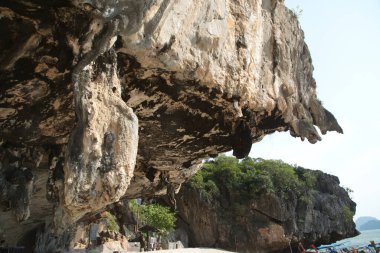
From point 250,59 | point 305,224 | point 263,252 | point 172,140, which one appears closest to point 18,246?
point 172,140

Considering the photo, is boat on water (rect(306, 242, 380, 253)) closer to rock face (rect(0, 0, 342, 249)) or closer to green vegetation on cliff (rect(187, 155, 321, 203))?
green vegetation on cliff (rect(187, 155, 321, 203))

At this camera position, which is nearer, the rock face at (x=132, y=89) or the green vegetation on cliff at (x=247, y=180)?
the rock face at (x=132, y=89)

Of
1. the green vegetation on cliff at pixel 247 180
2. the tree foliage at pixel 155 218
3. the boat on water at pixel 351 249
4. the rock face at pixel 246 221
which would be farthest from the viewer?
Result: the green vegetation on cliff at pixel 247 180

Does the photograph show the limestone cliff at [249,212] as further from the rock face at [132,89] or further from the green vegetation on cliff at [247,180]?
the rock face at [132,89]

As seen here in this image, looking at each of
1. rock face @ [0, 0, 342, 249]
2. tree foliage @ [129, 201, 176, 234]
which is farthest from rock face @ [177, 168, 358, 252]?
rock face @ [0, 0, 342, 249]

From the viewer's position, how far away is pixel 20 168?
759cm

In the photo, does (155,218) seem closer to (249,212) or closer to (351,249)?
(249,212)

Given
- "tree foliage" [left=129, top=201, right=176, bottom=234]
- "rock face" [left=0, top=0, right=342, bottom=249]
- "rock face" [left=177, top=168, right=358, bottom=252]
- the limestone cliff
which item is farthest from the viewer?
the limestone cliff

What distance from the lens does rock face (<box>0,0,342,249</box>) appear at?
426 centimetres

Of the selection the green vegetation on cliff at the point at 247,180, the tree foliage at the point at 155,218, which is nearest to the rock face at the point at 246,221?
the green vegetation on cliff at the point at 247,180

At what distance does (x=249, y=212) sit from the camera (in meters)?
30.7

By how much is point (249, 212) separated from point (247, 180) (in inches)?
119

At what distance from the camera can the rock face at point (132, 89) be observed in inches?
168

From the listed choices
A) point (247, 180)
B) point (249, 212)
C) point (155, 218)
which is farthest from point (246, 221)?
point (155, 218)
